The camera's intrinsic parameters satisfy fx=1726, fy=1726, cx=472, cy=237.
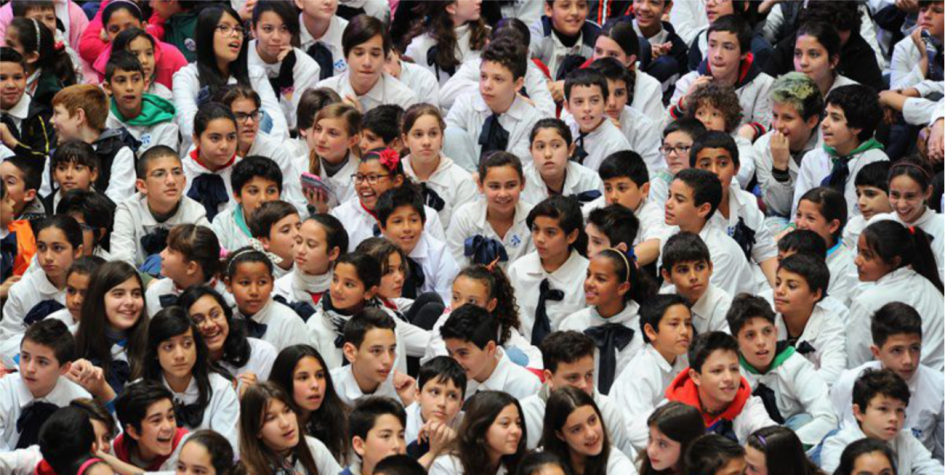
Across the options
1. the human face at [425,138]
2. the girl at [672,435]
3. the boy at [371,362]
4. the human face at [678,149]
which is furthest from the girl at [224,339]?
the human face at [678,149]

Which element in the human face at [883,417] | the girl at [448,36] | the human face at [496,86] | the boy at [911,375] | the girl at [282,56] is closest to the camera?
the human face at [883,417]

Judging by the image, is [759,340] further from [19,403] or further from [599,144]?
[19,403]

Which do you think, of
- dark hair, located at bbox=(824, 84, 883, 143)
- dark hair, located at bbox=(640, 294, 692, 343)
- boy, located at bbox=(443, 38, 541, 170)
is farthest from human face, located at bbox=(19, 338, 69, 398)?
dark hair, located at bbox=(824, 84, 883, 143)

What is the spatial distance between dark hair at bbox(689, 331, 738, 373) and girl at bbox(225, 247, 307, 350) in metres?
1.70

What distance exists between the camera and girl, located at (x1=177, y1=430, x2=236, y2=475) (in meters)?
6.11

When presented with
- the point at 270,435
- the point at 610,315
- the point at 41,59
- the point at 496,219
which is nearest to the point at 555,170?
the point at 496,219

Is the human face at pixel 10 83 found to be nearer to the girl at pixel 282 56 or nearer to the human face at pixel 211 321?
the girl at pixel 282 56

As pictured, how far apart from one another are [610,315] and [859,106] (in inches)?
81.0

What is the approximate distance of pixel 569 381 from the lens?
264 inches

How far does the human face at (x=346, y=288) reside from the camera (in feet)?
23.9

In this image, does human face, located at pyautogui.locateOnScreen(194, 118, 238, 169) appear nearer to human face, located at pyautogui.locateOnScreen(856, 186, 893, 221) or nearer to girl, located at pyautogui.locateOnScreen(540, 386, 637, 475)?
girl, located at pyautogui.locateOnScreen(540, 386, 637, 475)

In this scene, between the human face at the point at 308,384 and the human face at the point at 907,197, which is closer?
the human face at the point at 308,384

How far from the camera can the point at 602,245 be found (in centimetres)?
791

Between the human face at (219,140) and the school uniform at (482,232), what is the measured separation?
118 centimetres
